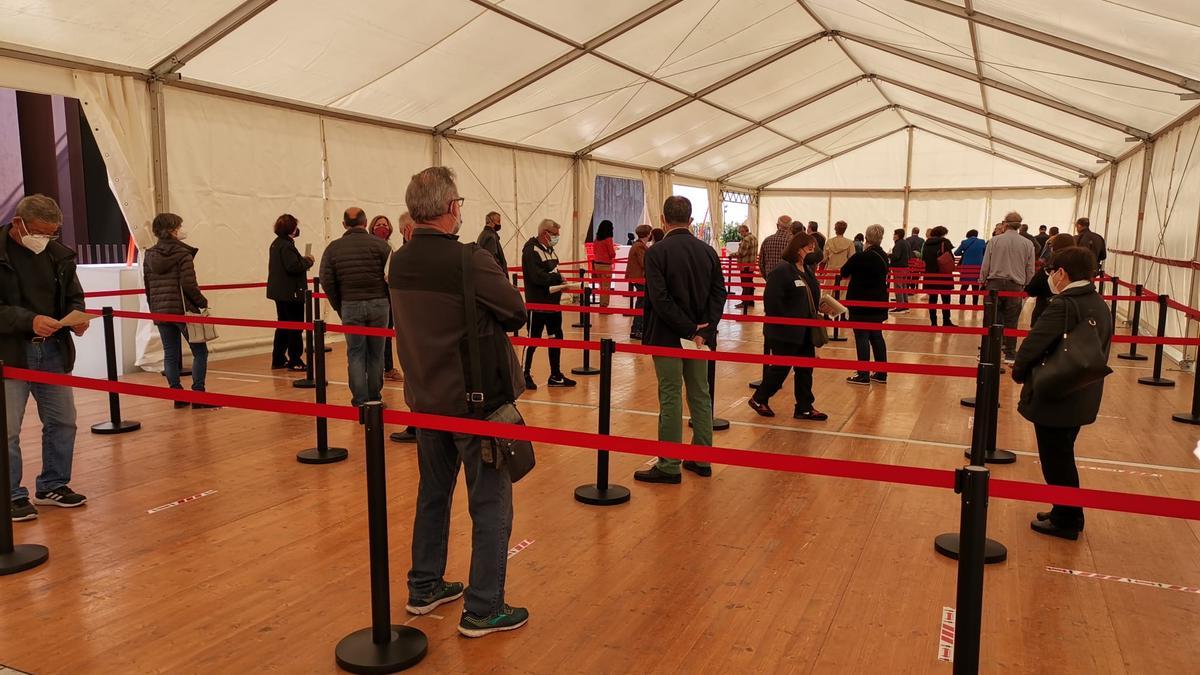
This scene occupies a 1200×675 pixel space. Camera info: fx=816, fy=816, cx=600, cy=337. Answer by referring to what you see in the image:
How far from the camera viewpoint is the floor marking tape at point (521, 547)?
4.23 metres

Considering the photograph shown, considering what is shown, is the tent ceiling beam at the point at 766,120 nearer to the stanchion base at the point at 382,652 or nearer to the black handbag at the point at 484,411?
the black handbag at the point at 484,411

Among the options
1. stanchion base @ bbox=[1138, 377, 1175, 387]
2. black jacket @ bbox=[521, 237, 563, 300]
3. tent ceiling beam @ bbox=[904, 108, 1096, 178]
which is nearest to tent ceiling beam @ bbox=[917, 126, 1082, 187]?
tent ceiling beam @ bbox=[904, 108, 1096, 178]

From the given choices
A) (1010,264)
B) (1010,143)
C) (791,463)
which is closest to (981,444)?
(791,463)

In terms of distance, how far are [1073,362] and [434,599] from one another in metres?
3.28

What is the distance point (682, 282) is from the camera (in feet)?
17.1

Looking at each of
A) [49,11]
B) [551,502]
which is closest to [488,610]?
[551,502]

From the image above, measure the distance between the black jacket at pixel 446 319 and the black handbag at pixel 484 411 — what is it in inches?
0.9

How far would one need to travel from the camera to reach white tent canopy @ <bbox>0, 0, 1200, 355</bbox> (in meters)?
8.73

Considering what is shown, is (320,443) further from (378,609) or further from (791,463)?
→ (791,463)

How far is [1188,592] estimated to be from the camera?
12.5ft

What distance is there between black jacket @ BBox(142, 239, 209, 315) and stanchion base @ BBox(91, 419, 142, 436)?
1204 millimetres

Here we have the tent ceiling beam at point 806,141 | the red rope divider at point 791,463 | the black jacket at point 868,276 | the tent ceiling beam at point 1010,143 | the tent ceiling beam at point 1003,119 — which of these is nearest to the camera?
the red rope divider at point 791,463

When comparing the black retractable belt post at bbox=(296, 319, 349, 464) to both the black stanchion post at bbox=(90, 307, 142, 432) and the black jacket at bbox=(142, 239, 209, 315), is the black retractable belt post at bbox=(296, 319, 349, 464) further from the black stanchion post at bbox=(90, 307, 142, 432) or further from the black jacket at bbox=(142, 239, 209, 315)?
the black jacket at bbox=(142, 239, 209, 315)

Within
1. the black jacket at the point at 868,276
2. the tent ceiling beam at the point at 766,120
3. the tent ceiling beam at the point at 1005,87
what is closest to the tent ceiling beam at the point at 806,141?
the tent ceiling beam at the point at 766,120
